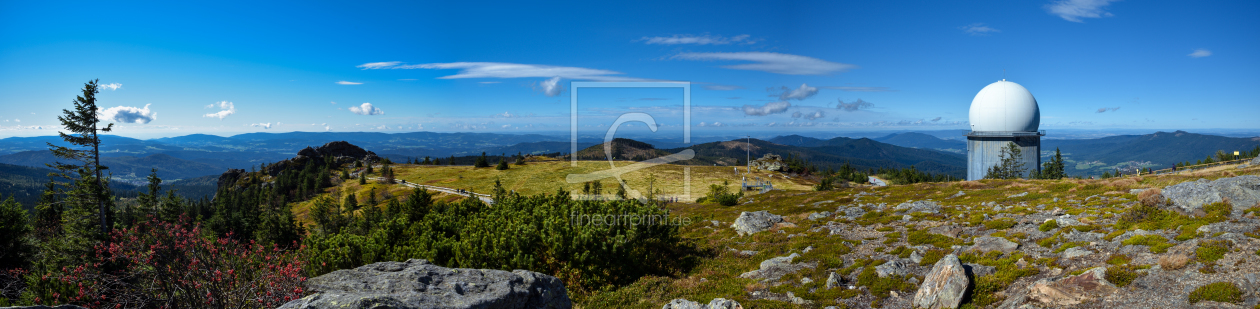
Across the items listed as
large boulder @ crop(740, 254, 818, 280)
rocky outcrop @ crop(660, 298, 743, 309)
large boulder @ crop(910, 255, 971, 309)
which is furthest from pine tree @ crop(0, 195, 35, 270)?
large boulder @ crop(910, 255, 971, 309)

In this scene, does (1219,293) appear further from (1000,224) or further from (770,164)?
(770,164)

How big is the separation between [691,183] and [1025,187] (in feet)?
182

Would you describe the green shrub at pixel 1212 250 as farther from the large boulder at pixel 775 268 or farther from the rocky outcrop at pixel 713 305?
the rocky outcrop at pixel 713 305

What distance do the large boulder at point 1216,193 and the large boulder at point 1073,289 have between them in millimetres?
10589

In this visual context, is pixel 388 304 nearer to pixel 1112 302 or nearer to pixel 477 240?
pixel 477 240

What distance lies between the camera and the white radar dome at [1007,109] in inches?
2534

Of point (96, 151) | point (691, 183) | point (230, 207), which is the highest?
point (96, 151)

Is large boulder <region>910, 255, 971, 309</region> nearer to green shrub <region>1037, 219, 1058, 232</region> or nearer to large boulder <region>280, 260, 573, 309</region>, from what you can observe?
green shrub <region>1037, 219, 1058, 232</region>

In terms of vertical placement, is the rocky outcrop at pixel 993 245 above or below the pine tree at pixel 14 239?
above

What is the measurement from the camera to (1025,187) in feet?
112

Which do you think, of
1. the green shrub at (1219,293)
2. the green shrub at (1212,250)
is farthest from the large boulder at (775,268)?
the green shrub at (1212,250)

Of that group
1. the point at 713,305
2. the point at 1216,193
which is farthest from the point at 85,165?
the point at 1216,193

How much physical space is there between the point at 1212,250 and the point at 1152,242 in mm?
1957

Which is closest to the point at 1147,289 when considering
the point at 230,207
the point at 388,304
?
the point at 388,304
